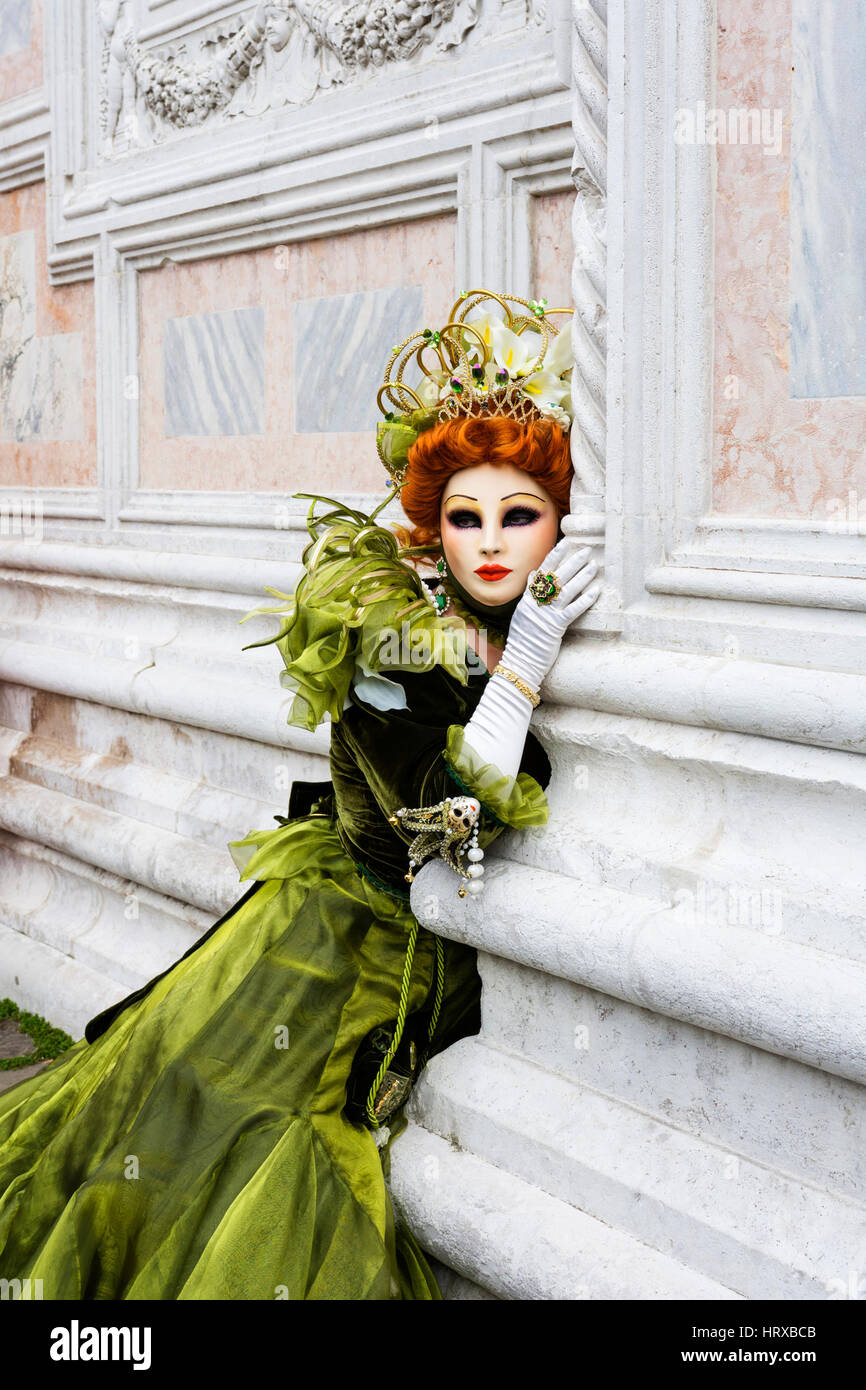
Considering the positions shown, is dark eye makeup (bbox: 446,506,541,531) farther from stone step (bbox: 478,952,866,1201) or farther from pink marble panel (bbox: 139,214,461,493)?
pink marble panel (bbox: 139,214,461,493)

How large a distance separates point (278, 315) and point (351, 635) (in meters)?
1.51

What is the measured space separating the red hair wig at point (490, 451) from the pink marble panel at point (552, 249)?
526 mm

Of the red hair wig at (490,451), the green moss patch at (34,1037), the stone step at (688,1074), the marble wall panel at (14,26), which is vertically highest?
the marble wall panel at (14,26)

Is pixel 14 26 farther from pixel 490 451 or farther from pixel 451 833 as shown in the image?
pixel 451 833

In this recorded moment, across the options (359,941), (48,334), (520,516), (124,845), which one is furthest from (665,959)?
(48,334)

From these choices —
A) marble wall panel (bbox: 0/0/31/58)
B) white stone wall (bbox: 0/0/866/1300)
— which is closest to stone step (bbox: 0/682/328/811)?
white stone wall (bbox: 0/0/866/1300)

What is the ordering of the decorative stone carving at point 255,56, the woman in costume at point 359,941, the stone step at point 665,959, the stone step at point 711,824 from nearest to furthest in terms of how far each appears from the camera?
the stone step at point 665,959 < the stone step at point 711,824 < the woman in costume at point 359,941 < the decorative stone carving at point 255,56

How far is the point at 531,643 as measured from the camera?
6.68ft

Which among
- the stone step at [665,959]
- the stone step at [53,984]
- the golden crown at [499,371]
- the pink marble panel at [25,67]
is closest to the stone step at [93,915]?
the stone step at [53,984]

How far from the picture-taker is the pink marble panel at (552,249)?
2.54m

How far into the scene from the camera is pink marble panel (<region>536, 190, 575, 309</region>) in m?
2.54

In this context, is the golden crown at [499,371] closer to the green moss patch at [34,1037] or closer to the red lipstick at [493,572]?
the red lipstick at [493,572]
